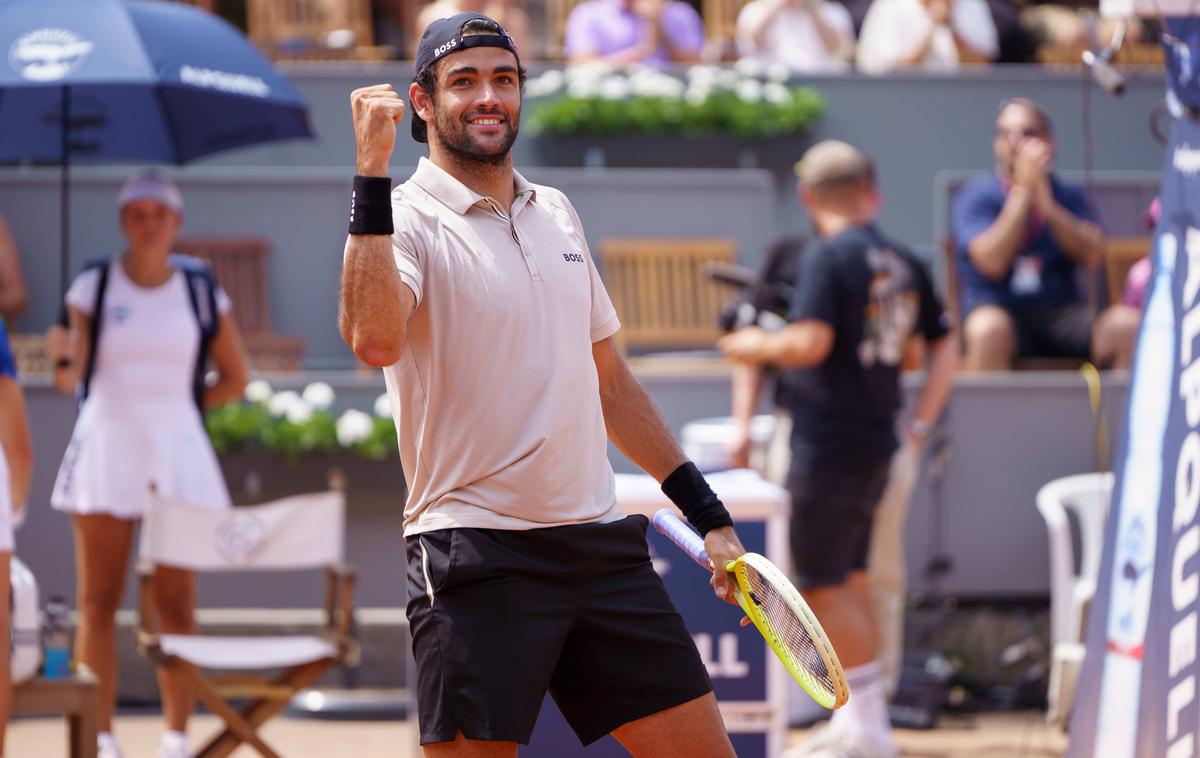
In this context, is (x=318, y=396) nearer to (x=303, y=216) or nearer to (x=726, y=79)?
(x=303, y=216)

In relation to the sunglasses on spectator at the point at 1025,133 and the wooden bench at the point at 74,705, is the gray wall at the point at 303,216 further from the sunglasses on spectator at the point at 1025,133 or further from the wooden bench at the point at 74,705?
the wooden bench at the point at 74,705

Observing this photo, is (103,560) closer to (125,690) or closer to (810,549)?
(125,690)

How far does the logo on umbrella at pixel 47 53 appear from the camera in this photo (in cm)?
587

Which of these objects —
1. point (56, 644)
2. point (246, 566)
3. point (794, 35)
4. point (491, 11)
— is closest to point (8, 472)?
point (56, 644)

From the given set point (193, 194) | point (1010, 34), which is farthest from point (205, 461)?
point (1010, 34)

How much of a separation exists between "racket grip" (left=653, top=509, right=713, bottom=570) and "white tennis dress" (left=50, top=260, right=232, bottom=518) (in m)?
3.22

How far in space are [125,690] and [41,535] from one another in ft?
2.59

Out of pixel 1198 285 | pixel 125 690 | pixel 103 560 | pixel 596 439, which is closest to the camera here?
pixel 596 439

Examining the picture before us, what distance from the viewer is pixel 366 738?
23.9 ft

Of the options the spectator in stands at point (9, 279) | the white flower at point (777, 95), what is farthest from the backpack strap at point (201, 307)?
the white flower at point (777, 95)

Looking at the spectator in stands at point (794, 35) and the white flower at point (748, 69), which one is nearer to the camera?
the white flower at point (748, 69)

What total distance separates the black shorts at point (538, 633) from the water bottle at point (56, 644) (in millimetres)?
2571

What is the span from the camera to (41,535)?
8039 mm

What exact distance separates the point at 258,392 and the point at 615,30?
13.0ft
